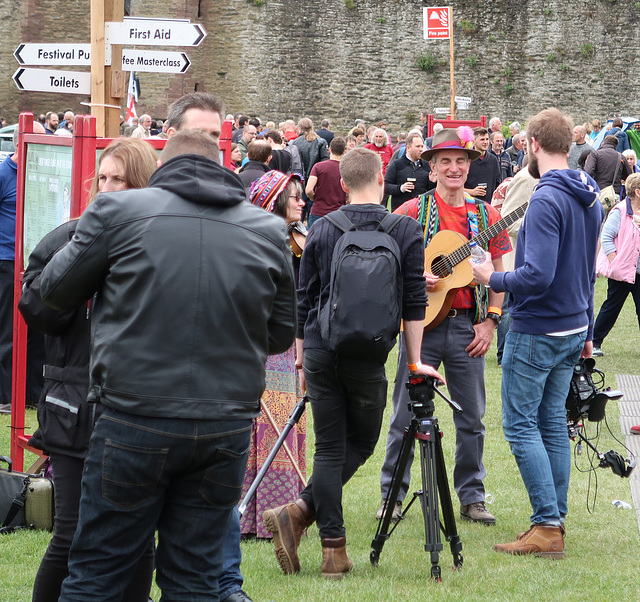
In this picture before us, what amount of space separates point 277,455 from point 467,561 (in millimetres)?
1106

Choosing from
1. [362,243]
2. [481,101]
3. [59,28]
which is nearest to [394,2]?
[481,101]

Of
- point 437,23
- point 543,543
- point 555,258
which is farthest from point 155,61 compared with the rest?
point 437,23

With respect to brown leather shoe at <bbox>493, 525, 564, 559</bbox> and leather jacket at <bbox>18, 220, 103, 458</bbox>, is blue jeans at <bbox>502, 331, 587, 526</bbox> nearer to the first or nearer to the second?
brown leather shoe at <bbox>493, 525, 564, 559</bbox>

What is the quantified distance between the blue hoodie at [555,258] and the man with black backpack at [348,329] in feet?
1.78

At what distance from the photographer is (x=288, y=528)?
15.0 ft

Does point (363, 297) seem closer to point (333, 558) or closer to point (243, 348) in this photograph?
point (333, 558)

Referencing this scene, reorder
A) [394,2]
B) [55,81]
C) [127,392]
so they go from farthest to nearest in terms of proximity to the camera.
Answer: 1. [394,2]
2. [55,81]
3. [127,392]

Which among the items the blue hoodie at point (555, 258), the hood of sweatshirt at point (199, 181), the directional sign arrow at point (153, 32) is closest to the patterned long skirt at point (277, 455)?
the blue hoodie at point (555, 258)

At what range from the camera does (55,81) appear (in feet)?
21.0

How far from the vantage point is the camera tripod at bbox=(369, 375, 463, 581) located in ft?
14.4

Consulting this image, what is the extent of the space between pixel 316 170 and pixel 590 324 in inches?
354

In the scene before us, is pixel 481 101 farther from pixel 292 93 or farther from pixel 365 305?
pixel 365 305

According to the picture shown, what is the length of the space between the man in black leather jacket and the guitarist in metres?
2.64

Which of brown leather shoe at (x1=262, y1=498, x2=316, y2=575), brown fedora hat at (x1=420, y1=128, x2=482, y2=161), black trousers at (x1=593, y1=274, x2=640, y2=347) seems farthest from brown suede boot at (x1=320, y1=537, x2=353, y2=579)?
black trousers at (x1=593, y1=274, x2=640, y2=347)
